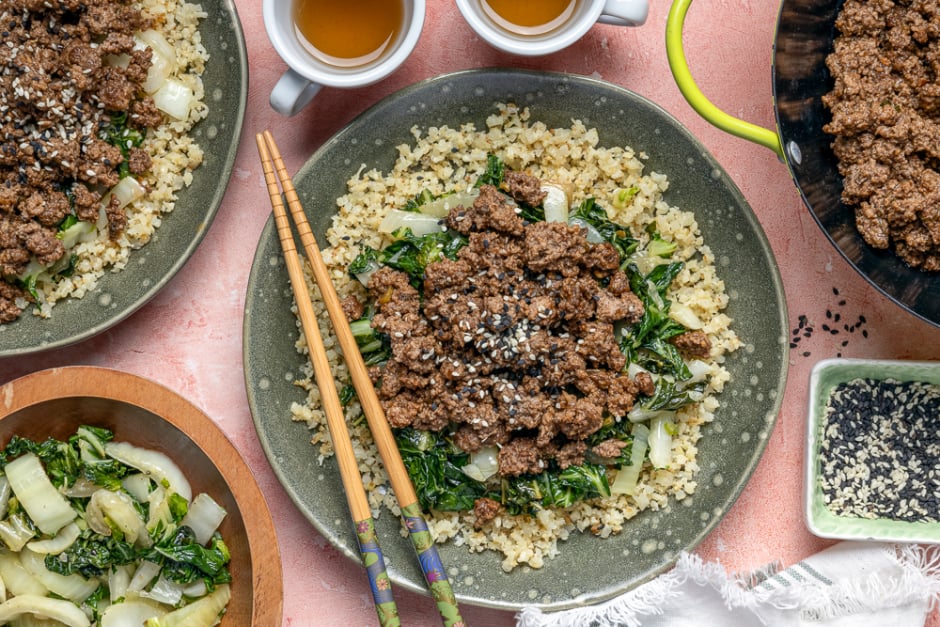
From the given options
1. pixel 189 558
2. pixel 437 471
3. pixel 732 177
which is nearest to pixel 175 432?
pixel 189 558

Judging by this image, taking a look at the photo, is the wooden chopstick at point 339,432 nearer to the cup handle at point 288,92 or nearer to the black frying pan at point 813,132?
the cup handle at point 288,92

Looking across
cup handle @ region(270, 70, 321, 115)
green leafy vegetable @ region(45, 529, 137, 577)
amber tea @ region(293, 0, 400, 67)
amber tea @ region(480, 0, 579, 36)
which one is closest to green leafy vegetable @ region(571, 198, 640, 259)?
amber tea @ region(480, 0, 579, 36)

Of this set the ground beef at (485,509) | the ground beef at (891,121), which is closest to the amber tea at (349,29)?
the ground beef at (891,121)

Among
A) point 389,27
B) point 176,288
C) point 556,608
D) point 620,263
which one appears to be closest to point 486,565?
point 556,608

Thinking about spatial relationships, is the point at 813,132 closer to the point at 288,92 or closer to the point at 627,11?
the point at 627,11

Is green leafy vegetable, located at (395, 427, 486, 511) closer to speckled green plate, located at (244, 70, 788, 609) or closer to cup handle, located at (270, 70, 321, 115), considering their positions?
speckled green plate, located at (244, 70, 788, 609)

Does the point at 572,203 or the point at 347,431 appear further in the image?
the point at 572,203
